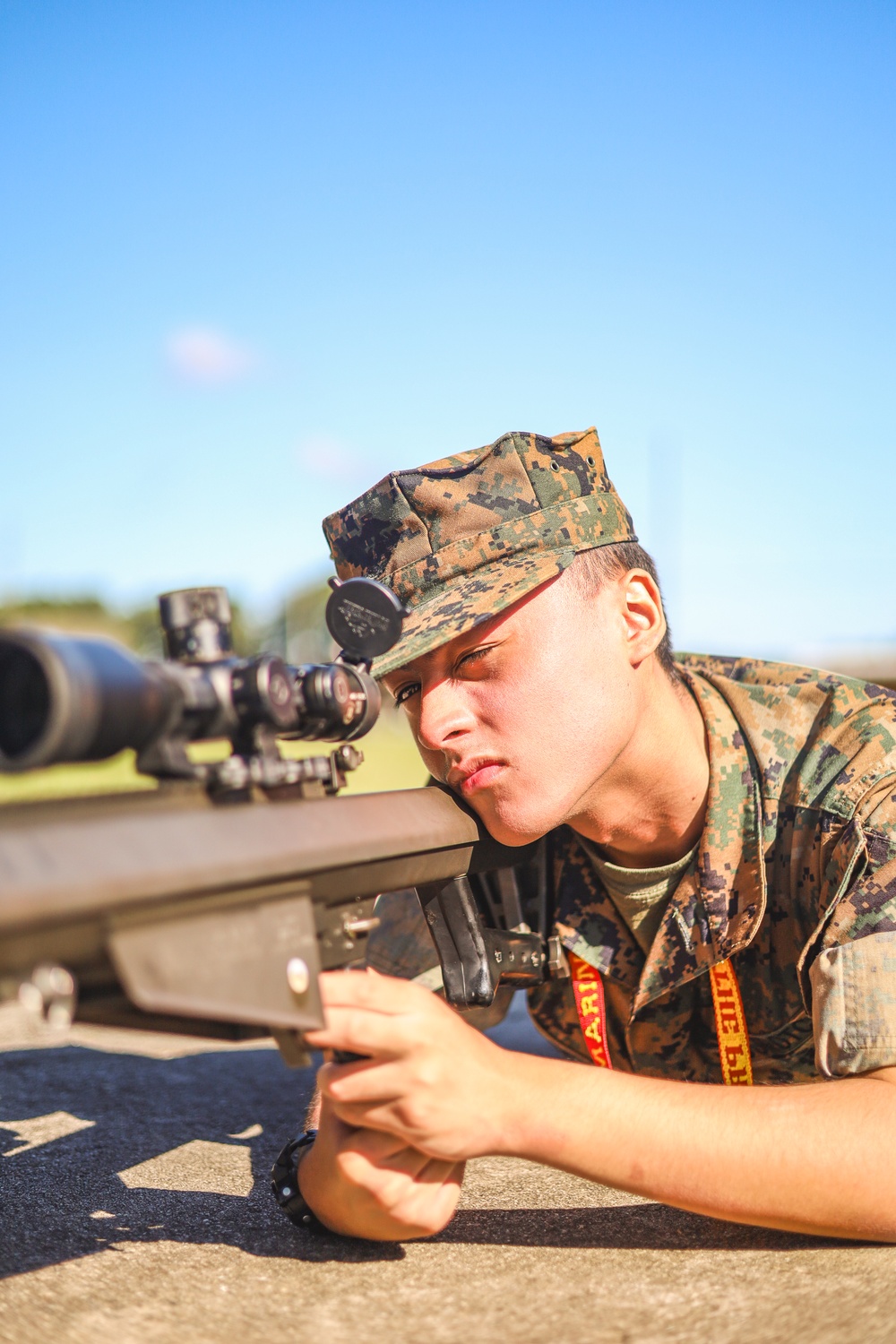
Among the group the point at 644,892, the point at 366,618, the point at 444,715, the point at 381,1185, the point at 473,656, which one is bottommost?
the point at 381,1185

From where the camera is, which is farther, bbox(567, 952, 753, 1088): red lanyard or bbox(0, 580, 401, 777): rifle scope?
bbox(567, 952, 753, 1088): red lanyard

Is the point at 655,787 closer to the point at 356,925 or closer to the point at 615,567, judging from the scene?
the point at 615,567

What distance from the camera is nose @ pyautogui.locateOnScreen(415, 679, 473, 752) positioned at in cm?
235

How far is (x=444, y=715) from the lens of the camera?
235cm

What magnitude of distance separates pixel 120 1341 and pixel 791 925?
1626 mm

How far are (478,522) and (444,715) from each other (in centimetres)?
47

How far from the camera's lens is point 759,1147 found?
1.78m

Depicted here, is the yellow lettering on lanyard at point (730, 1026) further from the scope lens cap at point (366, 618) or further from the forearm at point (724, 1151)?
the scope lens cap at point (366, 618)

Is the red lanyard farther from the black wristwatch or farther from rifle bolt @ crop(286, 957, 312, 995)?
rifle bolt @ crop(286, 957, 312, 995)

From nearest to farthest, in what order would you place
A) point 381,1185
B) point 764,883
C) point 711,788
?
1. point 381,1185
2. point 764,883
3. point 711,788

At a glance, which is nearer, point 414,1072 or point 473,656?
point 414,1072

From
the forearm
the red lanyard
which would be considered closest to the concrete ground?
the forearm

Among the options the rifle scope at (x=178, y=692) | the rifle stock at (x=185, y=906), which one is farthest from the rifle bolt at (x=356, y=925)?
the rifle scope at (x=178, y=692)

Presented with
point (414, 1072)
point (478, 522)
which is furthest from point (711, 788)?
point (414, 1072)
